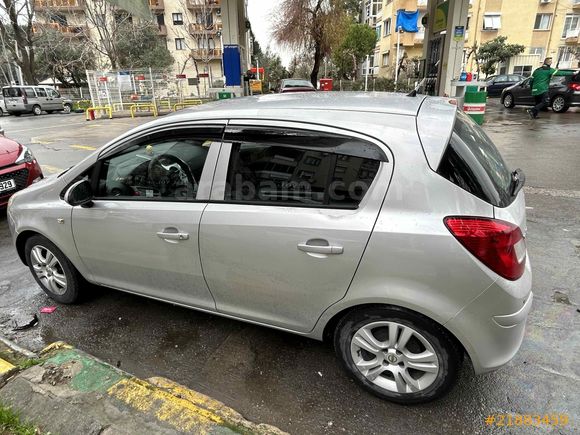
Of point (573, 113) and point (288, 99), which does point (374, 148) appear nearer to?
point (288, 99)

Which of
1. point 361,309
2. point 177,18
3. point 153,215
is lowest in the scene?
point 361,309

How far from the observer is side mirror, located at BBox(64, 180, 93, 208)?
9.15 feet

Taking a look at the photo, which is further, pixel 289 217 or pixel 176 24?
pixel 176 24

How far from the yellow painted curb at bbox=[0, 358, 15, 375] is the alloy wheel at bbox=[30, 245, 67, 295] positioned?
0.82m

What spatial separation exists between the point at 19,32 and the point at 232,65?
25301 mm

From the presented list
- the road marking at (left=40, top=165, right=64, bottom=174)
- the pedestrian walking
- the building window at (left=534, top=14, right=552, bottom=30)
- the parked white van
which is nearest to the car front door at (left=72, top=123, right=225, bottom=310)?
the road marking at (left=40, top=165, right=64, bottom=174)

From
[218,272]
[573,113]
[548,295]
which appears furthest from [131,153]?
[573,113]

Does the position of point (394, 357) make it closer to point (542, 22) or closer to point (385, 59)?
point (542, 22)

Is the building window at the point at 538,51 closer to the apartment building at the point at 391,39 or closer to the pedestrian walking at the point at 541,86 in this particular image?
the apartment building at the point at 391,39

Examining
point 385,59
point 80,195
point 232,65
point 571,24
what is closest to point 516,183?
point 80,195

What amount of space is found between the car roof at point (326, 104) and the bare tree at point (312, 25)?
88.3 feet

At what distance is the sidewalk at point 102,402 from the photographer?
204 centimetres

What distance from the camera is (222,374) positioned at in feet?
8.48

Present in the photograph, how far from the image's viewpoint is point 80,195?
2801 millimetres
